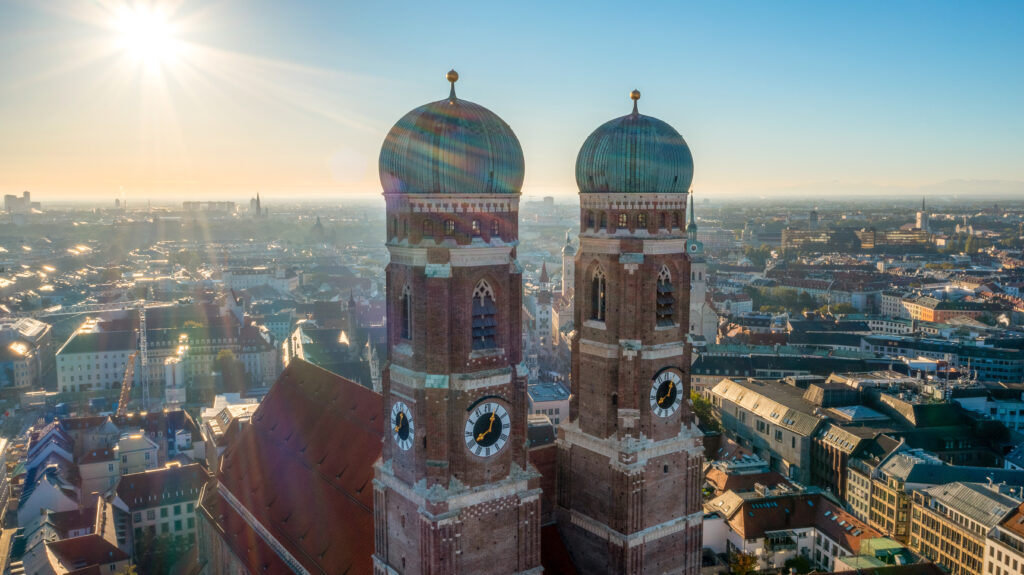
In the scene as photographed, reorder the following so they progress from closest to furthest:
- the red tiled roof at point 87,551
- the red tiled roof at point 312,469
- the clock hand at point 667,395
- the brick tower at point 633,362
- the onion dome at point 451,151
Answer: the onion dome at point 451,151 < the brick tower at point 633,362 < the clock hand at point 667,395 < the red tiled roof at point 312,469 < the red tiled roof at point 87,551

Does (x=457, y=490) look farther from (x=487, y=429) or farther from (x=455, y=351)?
(x=455, y=351)

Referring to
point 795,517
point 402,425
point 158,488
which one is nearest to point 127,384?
point 158,488

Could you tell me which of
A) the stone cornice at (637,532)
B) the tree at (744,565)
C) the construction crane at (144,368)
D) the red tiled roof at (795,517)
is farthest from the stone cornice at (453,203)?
the construction crane at (144,368)

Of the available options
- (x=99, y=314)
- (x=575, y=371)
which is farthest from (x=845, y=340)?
(x=99, y=314)

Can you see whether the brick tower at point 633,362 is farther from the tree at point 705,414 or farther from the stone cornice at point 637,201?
the tree at point 705,414

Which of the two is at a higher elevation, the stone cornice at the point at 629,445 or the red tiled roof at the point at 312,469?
the stone cornice at the point at 629,445
